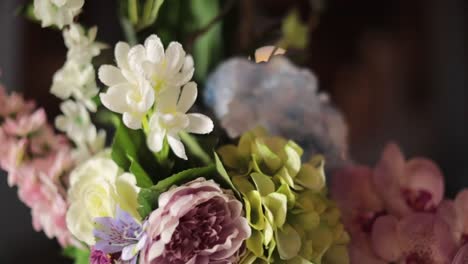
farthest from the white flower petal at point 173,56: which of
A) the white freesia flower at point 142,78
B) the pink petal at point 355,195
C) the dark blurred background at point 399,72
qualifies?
the dark blurred background at point 399,72

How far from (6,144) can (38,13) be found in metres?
0.12

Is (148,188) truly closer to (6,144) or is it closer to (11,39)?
(6,144)

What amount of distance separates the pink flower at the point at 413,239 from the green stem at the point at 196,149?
143mm

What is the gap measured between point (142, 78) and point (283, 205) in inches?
4.5

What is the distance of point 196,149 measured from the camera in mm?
397

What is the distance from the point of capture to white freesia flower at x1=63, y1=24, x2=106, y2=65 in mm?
416

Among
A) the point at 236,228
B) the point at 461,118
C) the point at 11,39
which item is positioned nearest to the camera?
the point at 236,228

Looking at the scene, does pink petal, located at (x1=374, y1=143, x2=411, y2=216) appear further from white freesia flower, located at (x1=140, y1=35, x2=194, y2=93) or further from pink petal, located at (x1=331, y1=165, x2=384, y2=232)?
white freesia flower, located at (x1=140, y1=35, x2=194, y2=93)

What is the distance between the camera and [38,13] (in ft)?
1.29

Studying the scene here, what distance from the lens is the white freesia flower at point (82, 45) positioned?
416 mm

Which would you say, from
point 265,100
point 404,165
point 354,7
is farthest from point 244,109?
point 354,7

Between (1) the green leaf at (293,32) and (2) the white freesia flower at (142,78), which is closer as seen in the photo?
(2) the white freesia flower at (142,78)

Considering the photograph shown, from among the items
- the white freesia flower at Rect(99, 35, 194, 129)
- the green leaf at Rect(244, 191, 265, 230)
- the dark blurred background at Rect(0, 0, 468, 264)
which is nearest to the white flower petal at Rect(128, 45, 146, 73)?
the white freesia flower at Rect(99, 35, 194, 129)

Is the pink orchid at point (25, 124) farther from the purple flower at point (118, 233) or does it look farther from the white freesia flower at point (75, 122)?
the purple flower at point (118, 233)
